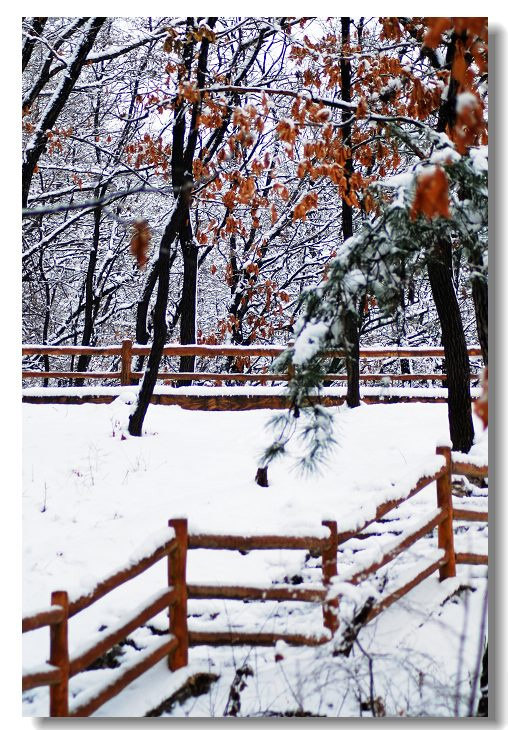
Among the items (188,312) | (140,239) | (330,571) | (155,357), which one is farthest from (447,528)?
(188,312)

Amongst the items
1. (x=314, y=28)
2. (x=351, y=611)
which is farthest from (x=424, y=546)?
(x=314, y=28)

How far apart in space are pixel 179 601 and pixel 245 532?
0.55 m

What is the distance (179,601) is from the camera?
13.8 feet

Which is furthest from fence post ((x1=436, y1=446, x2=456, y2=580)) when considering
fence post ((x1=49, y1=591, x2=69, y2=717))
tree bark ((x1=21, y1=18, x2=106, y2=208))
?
tree bark ((x1=21, y1=18, x2=106, y2=208))

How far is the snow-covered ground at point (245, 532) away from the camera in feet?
12.9

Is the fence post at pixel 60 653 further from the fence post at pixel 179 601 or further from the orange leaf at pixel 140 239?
the orange leaf at pixel 140 239

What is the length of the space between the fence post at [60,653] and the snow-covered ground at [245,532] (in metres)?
0.24

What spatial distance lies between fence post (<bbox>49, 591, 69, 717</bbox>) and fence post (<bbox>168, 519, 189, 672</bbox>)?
2.97ft

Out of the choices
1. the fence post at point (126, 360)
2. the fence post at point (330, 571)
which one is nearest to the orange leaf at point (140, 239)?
the fence post at point (330, 571)

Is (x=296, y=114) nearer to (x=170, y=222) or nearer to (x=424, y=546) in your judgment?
(x=170, y=222)

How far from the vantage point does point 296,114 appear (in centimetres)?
605

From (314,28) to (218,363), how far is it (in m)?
9.75

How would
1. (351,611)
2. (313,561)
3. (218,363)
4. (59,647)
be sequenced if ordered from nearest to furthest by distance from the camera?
(59,647), (351,611), (313,561), (218,363)

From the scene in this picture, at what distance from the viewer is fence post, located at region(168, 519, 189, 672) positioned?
4172 millimetres
